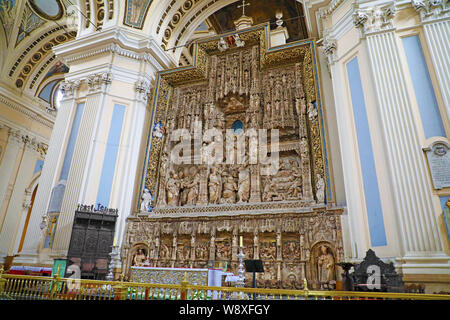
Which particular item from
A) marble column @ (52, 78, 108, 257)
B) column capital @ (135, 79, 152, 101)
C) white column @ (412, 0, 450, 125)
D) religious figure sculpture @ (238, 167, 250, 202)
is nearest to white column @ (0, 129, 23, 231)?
marble column @ (52, 78, 108, 257)

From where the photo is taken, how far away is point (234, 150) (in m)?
10.8

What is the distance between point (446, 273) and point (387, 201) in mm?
1681

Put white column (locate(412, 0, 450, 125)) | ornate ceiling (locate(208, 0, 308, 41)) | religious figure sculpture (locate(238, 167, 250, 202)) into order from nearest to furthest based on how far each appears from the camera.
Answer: white column (locate(412, 0, 450, 125))
religious figure sculpture (locate(238, 167, 250, 202))
ornate ceiling (locate(208, 0, 308, 41))

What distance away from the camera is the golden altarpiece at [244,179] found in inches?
326

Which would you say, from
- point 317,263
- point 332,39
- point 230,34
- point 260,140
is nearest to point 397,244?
point 317,263

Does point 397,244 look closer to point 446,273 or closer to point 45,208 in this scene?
point 446,273

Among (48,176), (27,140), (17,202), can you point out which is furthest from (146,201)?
(27,140)

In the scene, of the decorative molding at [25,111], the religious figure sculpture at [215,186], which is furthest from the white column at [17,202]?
the religious figure sculpture at [215,186]

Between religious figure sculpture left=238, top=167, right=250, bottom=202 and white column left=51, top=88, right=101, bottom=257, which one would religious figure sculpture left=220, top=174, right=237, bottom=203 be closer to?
religious figure sculpture left=238, top=167, right=250, bottom=202

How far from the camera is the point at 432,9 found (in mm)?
7027

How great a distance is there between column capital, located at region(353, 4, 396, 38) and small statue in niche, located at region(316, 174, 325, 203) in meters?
4.11

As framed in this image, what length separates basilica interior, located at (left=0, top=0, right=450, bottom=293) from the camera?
6535 mm

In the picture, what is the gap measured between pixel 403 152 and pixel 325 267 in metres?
3.48

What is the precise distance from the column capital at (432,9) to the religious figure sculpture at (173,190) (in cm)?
887
